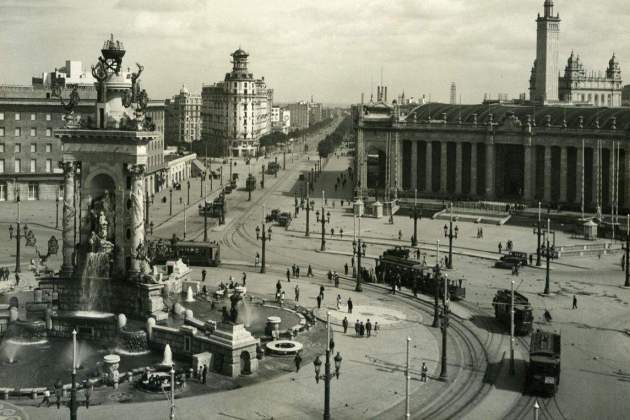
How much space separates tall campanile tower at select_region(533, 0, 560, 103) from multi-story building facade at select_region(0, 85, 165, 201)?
88200 mm

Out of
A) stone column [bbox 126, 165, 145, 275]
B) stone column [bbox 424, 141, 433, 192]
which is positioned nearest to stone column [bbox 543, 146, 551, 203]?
stone column [bbox 424, 141, 433, 192]

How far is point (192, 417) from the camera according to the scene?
136 feet

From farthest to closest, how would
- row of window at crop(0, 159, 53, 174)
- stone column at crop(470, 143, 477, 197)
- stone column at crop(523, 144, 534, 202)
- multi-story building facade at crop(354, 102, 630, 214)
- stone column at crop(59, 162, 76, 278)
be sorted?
stone column at crop(470, 143, 477, 197)
stone column at crop(523, 144, 534, 202)
row of window at crop(0, 159, 53, 174)
multi-story building facade at crop(354, 102, 630, 214)
stone column at crop(59, 162, 76, 278)

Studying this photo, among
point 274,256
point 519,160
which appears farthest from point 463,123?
point 274,256

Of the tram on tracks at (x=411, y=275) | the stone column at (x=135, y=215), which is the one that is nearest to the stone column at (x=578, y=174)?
the tram on tracks at (x=411, y=275)

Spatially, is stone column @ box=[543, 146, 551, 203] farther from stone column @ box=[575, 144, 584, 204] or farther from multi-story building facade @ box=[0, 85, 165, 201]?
multi-story building facade @ box=[0, 85, 165, 201]

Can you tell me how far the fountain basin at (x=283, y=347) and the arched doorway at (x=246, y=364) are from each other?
395cm

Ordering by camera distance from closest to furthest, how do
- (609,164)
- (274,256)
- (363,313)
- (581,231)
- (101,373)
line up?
(101,373) → (363,313) → (274,256) → (581,231) → (609,164)

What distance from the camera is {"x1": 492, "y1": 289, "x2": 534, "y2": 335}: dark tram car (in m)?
58.2

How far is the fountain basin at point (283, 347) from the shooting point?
52.4m

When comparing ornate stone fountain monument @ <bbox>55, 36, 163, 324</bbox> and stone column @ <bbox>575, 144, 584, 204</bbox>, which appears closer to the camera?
ornate stone fountain monument @ <bbox>55, 36, 163, 324</bbox>

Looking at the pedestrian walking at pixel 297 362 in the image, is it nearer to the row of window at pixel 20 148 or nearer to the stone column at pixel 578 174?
the stone column at pixel 578 174

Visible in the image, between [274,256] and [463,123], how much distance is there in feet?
185

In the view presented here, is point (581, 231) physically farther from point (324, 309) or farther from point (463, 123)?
point (324, 309)
